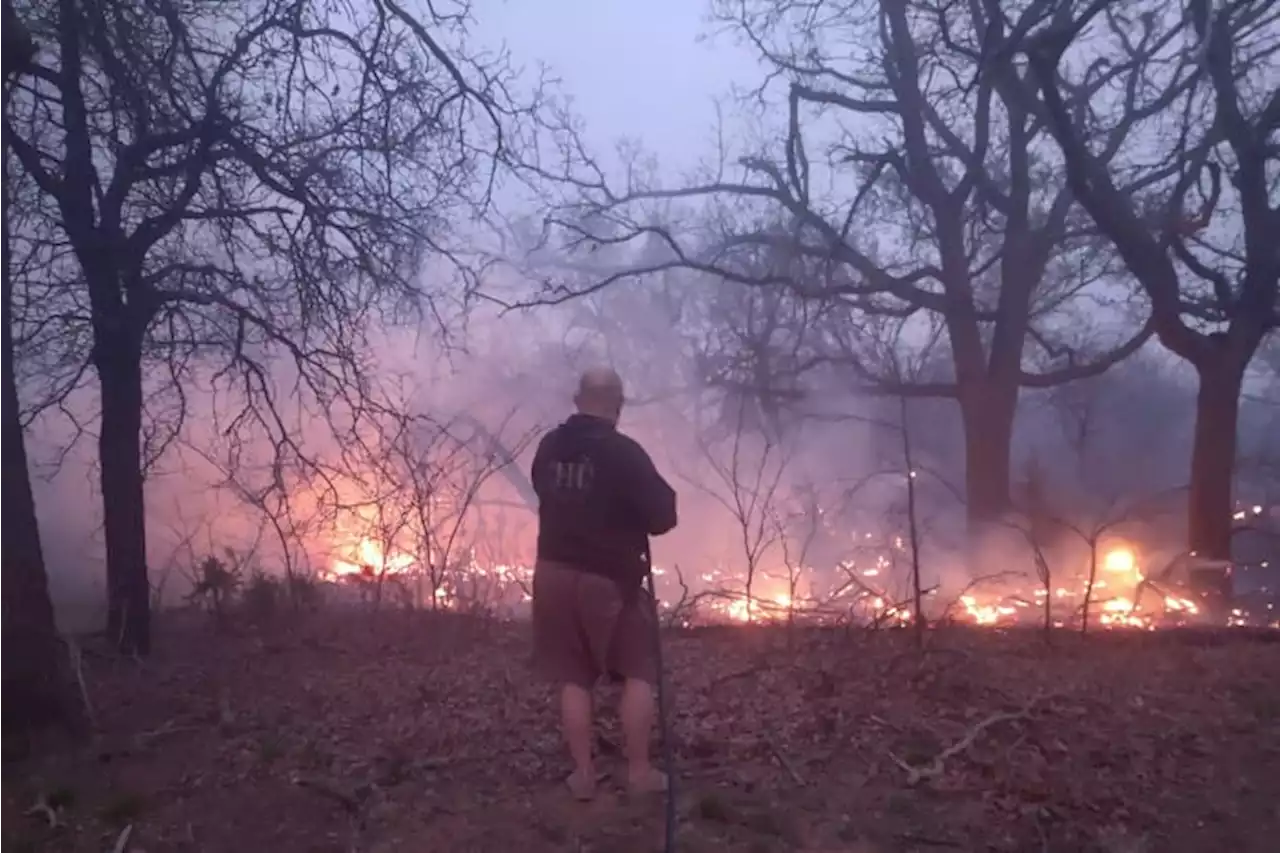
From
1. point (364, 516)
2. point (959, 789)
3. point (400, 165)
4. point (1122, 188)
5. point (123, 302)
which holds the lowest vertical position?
point (959, 789)

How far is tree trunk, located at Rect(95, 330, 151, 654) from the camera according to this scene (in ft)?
24.9

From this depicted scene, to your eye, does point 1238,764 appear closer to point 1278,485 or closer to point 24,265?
point 24,265

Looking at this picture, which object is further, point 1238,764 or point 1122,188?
point 1122,188

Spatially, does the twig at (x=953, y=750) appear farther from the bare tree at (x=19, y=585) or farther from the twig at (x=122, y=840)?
the bare tree at (x=19, y=585)

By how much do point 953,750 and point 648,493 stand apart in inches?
69.4

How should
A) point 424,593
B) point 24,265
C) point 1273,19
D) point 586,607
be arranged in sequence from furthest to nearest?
point 1273,19, point 424,593, point 24,265, point 586,607

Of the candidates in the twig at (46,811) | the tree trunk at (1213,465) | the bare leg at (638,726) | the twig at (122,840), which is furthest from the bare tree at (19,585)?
the tree trunk at (1213,465)

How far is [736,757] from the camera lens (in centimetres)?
529

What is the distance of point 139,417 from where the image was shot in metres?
7.78

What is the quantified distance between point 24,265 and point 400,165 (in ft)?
7.36

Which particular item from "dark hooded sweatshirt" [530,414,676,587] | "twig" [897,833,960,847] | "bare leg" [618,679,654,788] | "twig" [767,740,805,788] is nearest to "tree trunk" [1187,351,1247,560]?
"twig" [767,740,805,788]

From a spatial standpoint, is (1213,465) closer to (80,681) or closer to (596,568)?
(596,568)

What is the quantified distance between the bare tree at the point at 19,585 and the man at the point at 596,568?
7.57ft

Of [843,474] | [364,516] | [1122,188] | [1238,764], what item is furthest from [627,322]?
[1238,764]
